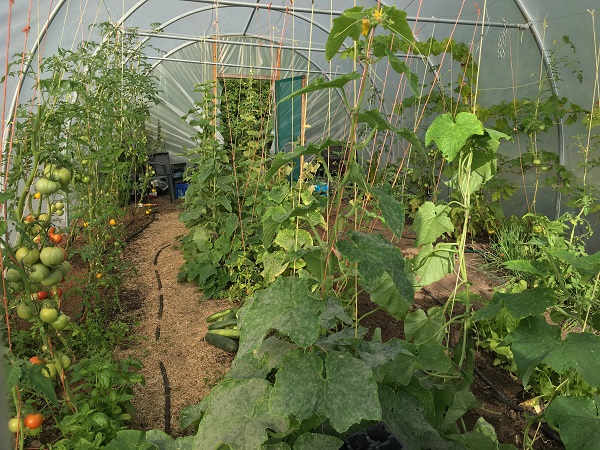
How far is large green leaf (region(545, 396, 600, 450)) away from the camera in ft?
5.00

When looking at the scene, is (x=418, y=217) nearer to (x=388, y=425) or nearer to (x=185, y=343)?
(x=388, y=425)

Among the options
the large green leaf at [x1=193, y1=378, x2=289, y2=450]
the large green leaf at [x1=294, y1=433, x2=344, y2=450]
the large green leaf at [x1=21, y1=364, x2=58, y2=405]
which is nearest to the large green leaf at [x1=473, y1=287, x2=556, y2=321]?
the large green leaf at [x1=294, y1=433, x2=344, y2=450]

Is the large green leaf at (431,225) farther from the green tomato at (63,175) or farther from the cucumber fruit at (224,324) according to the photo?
the green tomato at (63,175)

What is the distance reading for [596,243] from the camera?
4.44m

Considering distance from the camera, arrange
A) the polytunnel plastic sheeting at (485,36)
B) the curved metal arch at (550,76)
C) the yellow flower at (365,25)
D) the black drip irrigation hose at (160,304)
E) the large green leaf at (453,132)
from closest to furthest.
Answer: the yellow flower at (365,25) < the large green leaf at (453,132) < the black drip irrigation hose at (160,304) < the polytunnel plastic sheeting at (485,36) < the curved metal arch at (550,76)

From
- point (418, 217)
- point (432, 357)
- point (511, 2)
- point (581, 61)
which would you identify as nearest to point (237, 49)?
point (511, 2)

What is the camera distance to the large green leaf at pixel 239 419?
4.40 feet

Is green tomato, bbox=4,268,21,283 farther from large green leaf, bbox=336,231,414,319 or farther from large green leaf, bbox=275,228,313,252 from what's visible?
large green leaf, bbox=275,228,313,252

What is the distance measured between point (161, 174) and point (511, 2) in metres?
5.30

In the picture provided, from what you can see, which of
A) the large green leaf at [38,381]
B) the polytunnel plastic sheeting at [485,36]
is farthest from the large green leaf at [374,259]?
the polytunnel plastic sheeting at [485,36]

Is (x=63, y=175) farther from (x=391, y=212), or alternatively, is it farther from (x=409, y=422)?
(x=409, y=422)

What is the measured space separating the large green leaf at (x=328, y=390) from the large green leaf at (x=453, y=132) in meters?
0.91

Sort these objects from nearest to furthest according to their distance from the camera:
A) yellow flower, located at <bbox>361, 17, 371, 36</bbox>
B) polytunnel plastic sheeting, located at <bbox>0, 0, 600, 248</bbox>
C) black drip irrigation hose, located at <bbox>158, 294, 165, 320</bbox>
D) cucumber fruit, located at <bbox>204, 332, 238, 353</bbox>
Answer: yellow flower, located at <bbox>361, 17, 371, 36</bbox> → cucumber fruit, located at <bbox>204, 332, 238, 353</bbox> → black drip irrigation hose, located at <bbox>158, 294, 165, 320</bbox> → polytunnel plastic sheeting, located at <bbox>0, 0, 600, 248</bbox>

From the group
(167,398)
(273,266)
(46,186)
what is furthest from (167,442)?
(273,266)
